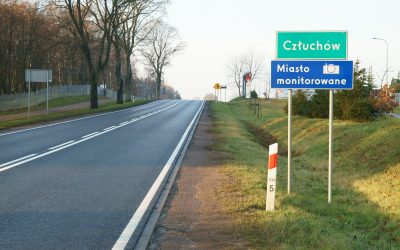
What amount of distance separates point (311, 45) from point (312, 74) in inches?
20.2

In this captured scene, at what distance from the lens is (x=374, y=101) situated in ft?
82.0

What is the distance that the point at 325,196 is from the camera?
10508 mm

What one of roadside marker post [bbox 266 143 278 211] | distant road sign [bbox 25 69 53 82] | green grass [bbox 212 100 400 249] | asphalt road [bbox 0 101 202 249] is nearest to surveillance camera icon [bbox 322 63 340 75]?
roadside marker post [bbox 266 143 278 211]

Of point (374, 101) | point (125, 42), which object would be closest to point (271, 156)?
point (374, 101)

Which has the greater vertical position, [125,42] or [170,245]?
[125,42]

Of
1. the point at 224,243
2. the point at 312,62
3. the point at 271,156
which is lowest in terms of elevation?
the point at 224,243

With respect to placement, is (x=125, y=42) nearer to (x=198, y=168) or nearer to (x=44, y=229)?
(x=198, y=168)

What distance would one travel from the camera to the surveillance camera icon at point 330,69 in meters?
9.12

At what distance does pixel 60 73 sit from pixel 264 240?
82.6 m

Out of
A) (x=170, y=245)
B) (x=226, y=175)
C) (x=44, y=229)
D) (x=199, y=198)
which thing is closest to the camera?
(x=170, y=245)

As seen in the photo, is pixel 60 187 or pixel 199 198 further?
pixel 60 187

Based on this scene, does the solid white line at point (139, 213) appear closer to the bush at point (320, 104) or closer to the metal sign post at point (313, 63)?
the metal sign post at point (313, 63)

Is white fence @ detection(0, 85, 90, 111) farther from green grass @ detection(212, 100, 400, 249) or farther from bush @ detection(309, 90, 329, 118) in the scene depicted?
green grass @ detection(212, 100, 400, 249)

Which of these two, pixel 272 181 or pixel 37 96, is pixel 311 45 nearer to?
Result: pixel 272 181
